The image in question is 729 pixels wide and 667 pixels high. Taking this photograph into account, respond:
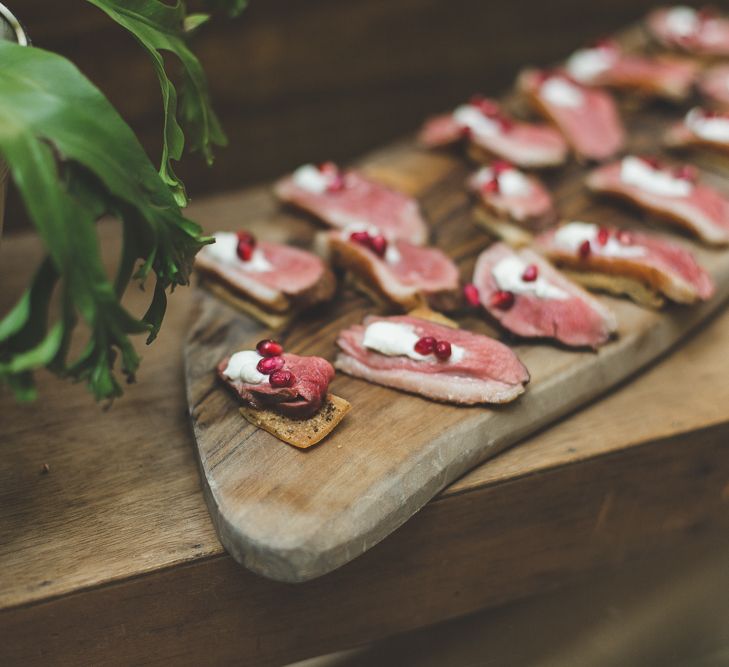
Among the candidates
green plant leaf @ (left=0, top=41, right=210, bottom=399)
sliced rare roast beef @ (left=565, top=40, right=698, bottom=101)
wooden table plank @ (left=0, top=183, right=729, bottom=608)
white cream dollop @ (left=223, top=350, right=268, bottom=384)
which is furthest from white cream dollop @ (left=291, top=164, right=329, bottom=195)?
sliced rare roast beef @ (left=565, top=40, right=698, bottom=101)

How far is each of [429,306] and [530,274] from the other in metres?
0.26

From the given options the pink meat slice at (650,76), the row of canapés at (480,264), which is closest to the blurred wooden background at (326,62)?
the pink meat slice at (650,76)

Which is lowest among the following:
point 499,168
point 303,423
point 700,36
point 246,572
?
point 246,572

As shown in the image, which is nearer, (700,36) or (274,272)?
(274,272)

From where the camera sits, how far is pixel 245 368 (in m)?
1.80

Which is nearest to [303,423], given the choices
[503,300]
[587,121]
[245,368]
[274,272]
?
[245,368]

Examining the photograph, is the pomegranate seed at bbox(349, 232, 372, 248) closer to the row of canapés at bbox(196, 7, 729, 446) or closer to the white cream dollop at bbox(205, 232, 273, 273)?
the row of canapés at bbox(196, 7, 729, 446)

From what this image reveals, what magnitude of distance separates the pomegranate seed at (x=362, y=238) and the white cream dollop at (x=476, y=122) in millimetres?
776

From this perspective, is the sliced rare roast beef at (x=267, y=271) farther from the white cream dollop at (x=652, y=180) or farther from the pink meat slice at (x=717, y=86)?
the pink meat slice at (x=717, y=86)

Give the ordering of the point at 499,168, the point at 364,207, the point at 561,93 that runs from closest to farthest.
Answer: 1. the point at 364,207
2. the point at 499,168
3. the point at 561,93

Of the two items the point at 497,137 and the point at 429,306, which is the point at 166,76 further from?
the point at 497,137

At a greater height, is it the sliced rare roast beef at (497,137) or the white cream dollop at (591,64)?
the white cream dollop at (591,64)

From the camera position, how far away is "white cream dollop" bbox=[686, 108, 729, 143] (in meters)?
2.77

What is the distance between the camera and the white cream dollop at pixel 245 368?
5.84ft
